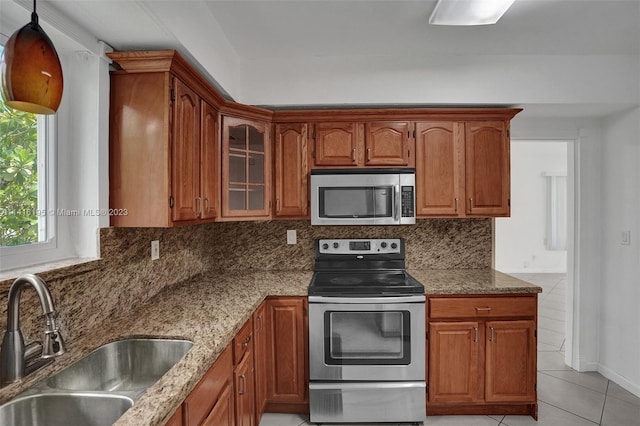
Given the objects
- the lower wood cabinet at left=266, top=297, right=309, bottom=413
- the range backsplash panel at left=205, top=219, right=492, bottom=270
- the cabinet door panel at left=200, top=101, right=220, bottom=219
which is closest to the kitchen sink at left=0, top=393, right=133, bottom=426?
the cabinet door panel at left=200, top=101, right=220, bottom=219

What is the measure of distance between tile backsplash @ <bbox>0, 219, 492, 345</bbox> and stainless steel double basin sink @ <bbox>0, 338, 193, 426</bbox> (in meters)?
0.20

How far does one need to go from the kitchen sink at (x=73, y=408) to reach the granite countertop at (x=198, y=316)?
0.25ft

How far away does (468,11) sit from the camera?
1.88m

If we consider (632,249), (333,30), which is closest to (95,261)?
(333,30)

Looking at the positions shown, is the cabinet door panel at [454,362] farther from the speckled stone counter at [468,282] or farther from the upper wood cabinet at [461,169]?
the upper wood cabinet at [461,169]

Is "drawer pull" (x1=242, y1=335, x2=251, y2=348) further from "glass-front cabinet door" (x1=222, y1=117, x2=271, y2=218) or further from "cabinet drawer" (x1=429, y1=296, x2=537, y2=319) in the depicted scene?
"cabinet drawer" (x1=429, y1=296, x2=537, y2=319)

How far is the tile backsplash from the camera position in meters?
1.48

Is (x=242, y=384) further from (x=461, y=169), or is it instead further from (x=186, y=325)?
(x=461, y=169)

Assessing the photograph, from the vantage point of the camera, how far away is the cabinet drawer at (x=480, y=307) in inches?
92.0

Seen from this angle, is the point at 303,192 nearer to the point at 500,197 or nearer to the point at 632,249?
the point at 500,197

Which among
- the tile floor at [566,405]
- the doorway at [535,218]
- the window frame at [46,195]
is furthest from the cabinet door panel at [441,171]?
the doorway at [535,218]

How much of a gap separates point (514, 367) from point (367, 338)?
0.99 meters

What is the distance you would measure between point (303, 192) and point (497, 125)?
152cm

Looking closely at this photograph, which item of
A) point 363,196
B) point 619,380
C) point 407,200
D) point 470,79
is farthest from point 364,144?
point 619,380
